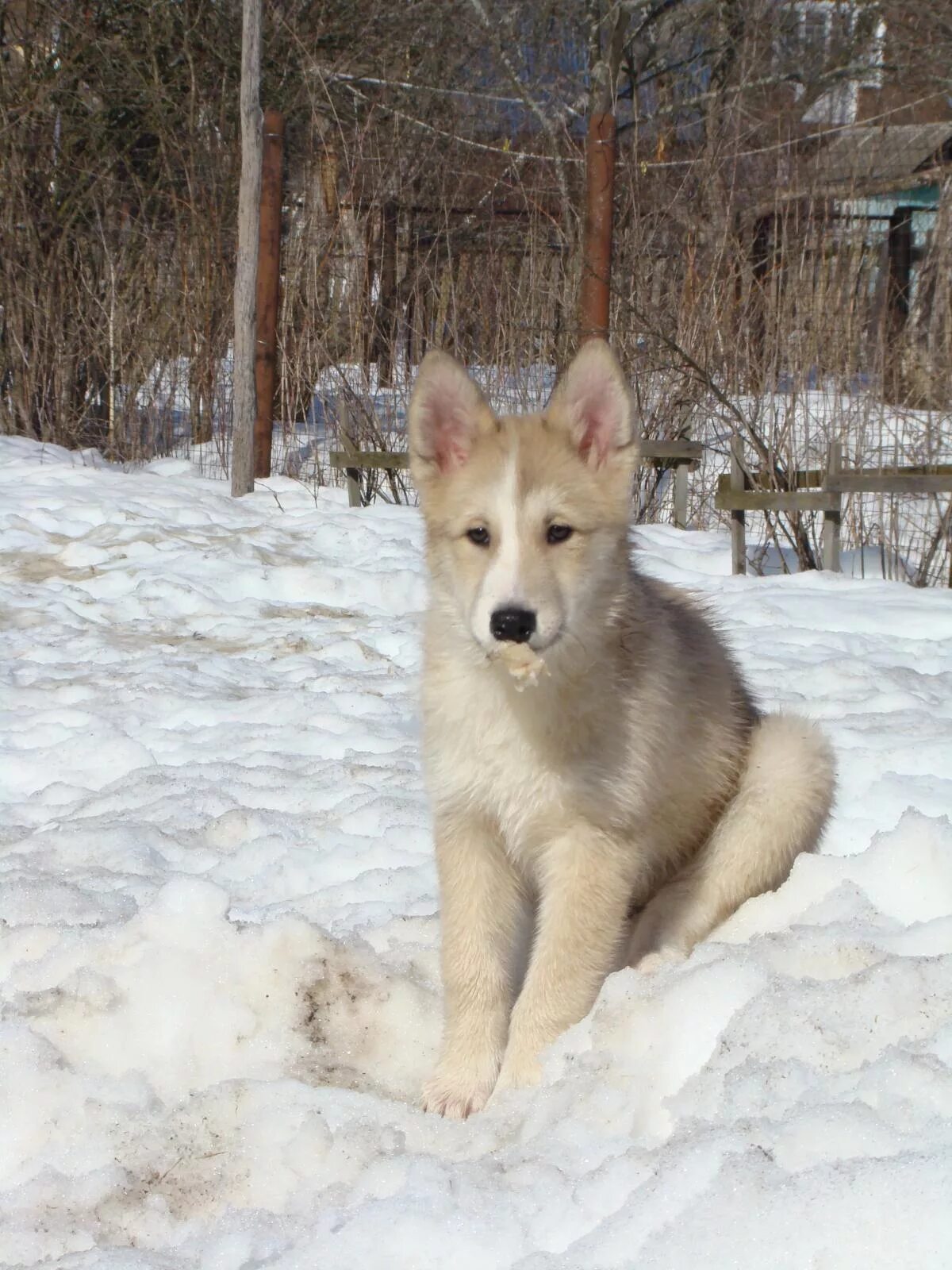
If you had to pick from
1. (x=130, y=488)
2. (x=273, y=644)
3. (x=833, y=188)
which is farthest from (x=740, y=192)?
(x=273, y=644)

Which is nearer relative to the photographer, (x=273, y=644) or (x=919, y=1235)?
(x=919, y=1235)

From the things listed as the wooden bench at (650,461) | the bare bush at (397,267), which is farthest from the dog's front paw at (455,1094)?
the wooden bench at (650,461)

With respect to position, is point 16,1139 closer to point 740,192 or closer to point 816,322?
point 816,322

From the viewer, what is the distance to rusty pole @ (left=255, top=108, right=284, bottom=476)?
33.5 ft

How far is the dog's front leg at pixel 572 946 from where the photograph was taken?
2908mm

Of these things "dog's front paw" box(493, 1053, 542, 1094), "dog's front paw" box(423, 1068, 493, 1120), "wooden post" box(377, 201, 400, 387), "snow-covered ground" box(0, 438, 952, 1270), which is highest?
"wooden post" box(377, 201, 400, 387)

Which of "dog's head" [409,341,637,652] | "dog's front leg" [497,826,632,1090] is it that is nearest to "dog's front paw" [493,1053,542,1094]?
"dog's front leg" [497,826,632,1090]

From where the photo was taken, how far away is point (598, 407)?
10.5 ft

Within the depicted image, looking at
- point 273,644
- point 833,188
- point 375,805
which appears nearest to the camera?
point 375,805

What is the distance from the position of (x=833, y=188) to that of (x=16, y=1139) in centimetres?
947

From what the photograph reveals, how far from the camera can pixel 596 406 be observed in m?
3.21

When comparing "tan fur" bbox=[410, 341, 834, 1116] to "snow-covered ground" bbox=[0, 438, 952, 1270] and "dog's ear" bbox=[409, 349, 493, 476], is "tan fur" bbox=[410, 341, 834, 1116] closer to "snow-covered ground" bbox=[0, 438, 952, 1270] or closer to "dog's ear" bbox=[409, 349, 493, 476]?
"dog's ear" bbox=[409, 349, 493, 476]

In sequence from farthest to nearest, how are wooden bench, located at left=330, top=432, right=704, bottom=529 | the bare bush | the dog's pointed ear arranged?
1. wooden bench, located at left=330, top=432, right=704, bottom=529
2. the bare bush
3. the dog's pointed ear

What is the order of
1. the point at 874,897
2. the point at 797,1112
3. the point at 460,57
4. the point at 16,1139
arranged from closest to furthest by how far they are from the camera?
the point at 797,1112 < the point at 16,1139 < the point at 874,897 < the point at 460,57
